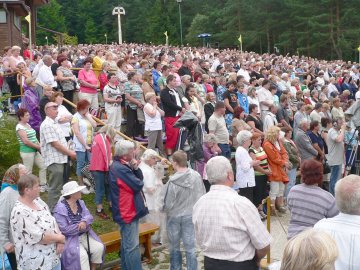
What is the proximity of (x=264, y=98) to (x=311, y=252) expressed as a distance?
10.9 m

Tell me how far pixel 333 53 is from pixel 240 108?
4369 centimetres

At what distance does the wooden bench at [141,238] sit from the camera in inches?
276

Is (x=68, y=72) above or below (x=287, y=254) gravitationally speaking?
above

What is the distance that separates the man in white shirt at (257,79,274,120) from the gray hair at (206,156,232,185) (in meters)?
8.60

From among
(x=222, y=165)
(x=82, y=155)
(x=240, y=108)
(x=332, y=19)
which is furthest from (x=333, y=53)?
(x=222, y=165)

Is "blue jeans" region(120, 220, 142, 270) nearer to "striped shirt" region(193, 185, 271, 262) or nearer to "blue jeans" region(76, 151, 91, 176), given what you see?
"striped shirt" region(193, 185, 271, 262)

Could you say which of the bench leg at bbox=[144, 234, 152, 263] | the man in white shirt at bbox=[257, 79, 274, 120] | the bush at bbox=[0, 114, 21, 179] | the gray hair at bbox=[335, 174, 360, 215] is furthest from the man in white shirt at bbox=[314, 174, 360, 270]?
the man in white shirt at bbox=[257, 79, 274, 120]

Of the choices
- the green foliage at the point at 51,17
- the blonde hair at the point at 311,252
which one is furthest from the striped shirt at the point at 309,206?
the green foliage at the point at 51,17

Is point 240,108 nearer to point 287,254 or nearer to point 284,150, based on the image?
point 284,150

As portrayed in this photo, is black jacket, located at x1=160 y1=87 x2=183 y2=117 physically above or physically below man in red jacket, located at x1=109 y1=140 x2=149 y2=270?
above

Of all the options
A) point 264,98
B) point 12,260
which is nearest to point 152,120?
point 264,98

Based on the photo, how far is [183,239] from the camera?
660cm

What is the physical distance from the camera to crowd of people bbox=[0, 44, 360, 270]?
4391 mm

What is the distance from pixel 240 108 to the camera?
38.1 feet
